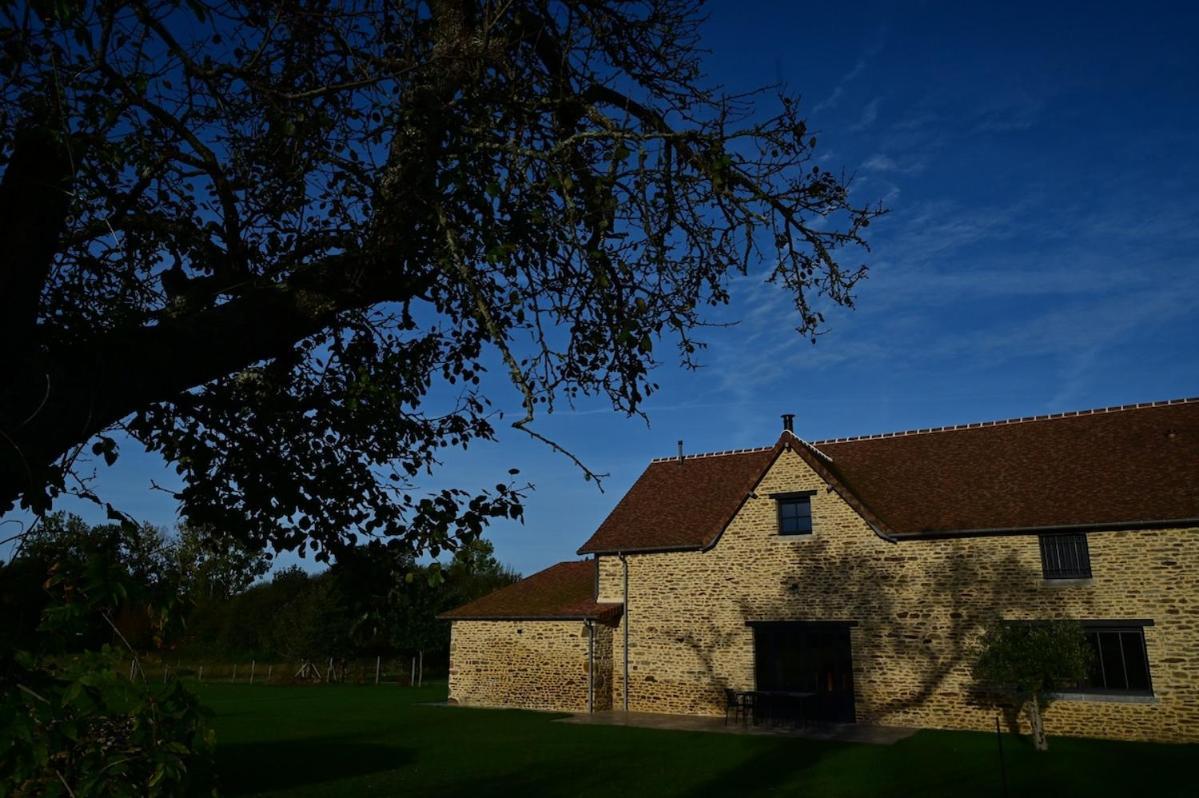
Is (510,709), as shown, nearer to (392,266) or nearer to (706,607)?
(706,607)

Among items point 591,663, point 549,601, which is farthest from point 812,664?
point 549,601

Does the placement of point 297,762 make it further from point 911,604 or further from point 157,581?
point 157,581

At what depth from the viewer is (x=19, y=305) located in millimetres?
3320

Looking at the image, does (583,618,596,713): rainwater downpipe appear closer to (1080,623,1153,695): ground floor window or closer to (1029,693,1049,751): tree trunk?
(1029,693,1049,751): tree trunk

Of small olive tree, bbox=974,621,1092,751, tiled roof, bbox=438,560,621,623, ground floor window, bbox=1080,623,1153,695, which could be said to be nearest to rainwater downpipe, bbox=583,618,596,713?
tiled roof, bbox=438,560,621,623

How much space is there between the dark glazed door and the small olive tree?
4232 mm

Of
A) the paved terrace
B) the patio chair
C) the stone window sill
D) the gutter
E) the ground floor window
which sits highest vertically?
the gutter

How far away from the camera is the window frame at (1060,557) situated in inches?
766

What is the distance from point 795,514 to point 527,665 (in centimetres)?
1063

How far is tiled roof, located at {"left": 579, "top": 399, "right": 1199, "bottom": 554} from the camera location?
19.7m

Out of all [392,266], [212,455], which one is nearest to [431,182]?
[392,266]

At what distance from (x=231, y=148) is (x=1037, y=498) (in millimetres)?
21204

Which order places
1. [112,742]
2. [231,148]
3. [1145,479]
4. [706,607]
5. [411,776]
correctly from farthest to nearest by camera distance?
[706,607], [1145,479], [411,776], [231,148], [112,742]

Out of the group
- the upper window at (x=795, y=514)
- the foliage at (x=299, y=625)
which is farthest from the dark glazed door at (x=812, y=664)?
the foliage at (x=299, y=625)
